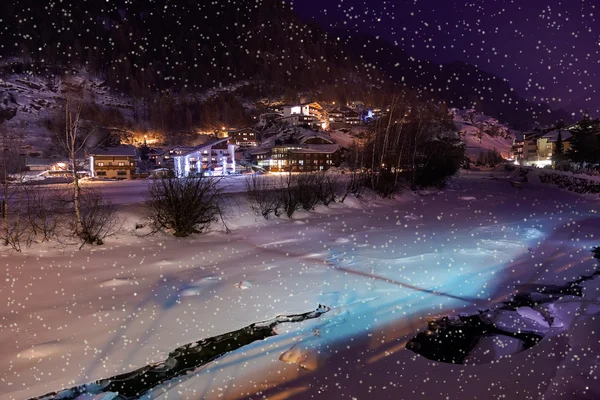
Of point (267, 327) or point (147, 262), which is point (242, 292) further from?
point (147, 262)

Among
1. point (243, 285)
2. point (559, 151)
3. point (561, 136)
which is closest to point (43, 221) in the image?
point (243, 285)

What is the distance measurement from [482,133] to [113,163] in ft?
392

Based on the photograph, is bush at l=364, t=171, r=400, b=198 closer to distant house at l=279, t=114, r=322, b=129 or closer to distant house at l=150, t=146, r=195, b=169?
distant house at l=150, t=146, r=195, b=169

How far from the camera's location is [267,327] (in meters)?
5.87

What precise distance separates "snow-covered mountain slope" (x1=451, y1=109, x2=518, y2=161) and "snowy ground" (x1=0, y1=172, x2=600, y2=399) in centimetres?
10853

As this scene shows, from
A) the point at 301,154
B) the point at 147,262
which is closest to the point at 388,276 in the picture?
the point at 147,262

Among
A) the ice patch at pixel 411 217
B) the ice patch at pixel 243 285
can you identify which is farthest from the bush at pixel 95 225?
the ice patch at pixel 411 217

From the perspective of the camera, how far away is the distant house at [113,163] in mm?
53344

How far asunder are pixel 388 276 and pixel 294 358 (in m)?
4.08

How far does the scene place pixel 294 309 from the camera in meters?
6.57

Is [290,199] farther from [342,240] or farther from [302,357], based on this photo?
[302,357]

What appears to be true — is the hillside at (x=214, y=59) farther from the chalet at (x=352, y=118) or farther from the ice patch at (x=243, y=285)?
the ice patch at (x=243, y=285)

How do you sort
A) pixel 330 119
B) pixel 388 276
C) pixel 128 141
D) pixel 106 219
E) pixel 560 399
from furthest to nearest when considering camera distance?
1. pixel 330 119
2. pixel 128 141
3. pixel 106 219
4. pixel 388 276
5. pixel 560 399

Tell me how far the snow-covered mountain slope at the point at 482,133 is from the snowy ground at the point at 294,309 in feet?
356
